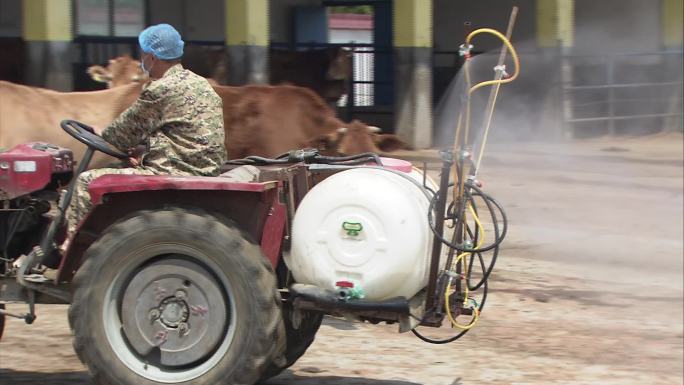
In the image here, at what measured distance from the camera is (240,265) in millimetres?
4902

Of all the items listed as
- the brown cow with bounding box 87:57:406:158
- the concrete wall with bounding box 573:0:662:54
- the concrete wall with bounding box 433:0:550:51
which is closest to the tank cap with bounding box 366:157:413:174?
the brown cow with bounding box 87:57:406:158

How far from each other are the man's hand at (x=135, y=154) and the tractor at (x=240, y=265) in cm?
44

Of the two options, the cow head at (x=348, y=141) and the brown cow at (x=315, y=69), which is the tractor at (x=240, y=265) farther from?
the brown cow at (x=315, y=69)

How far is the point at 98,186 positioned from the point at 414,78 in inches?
483

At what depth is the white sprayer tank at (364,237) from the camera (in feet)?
16.1

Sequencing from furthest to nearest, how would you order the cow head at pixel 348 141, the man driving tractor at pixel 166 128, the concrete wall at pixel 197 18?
1. the concrete wall at pixel 197 18
2. the cow head at pixel 348 141
3. the man driving tractor at pixel 166 128

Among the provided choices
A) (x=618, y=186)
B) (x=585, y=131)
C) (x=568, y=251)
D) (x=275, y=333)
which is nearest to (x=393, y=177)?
(x=275, y=333)

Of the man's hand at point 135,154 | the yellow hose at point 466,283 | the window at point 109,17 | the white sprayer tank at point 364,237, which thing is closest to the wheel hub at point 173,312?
the white sprayer tank at point 364,237

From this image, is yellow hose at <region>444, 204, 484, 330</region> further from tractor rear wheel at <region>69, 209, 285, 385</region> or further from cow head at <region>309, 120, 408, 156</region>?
cow head at <region>309, 120, 408, 156</region>

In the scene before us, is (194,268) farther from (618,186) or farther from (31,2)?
(31,2)

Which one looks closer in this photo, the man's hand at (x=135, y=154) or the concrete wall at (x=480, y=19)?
the man's hand at (x=135, y=154)

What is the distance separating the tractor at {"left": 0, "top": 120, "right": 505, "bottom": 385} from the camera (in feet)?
16.1

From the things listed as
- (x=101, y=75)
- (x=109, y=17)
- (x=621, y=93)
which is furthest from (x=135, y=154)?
(x=109, y=17)

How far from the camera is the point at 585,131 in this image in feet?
59.2
